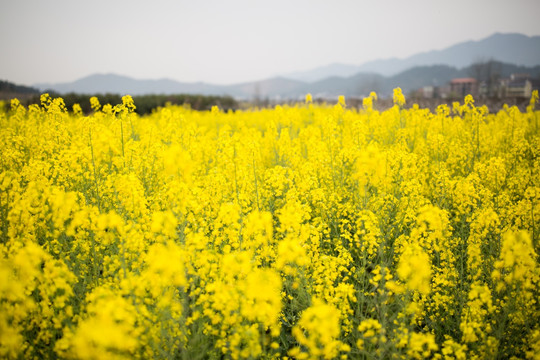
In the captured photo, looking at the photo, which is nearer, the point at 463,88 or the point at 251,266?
the point at 251,266

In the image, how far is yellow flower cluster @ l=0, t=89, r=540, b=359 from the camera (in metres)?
2.44

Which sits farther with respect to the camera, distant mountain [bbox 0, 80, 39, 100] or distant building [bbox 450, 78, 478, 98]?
distant building [bbox 450, 78, 478, 98]

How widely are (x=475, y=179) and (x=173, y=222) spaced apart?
4473 millimetres

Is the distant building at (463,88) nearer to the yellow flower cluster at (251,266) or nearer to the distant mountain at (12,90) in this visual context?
the yellow flower cluster at (251,266)

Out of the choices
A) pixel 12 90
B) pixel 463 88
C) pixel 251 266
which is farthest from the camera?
pixel 463 88

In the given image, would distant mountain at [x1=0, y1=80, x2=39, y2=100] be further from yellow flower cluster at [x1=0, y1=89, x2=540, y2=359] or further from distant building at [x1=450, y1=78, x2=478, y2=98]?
distant building at [x1=450, y1=78, x2=478, y2=98]

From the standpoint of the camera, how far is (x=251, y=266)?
2803 mm

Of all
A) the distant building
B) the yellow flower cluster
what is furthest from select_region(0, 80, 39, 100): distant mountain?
the distant building

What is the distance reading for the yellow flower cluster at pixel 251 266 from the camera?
7.99ft

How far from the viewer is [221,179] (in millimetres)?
4719

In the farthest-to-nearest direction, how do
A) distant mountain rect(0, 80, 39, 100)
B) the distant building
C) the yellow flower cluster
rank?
the distant building < distant mountain rect(0, 80, 39, 100) < the yellow flower cluster

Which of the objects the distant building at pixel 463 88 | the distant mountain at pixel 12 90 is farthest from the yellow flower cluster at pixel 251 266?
the distant building at pixel 463 88

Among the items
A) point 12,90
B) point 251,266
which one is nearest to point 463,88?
point 12,90

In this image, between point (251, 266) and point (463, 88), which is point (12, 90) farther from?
point (463, 88)
